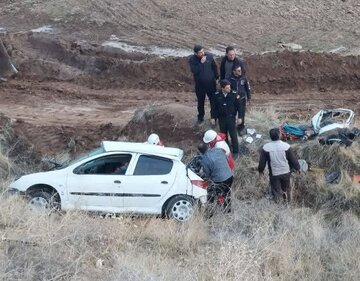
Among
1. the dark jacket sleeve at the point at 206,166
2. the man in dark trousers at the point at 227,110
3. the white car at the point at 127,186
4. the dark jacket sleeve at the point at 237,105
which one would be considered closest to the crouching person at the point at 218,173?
the dark jacket sleeve at the point at 206,166

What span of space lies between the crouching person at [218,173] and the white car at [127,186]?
0.22 meters

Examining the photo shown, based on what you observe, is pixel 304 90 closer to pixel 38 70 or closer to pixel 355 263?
pixel 38 70

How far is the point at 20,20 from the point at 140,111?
41.0ft

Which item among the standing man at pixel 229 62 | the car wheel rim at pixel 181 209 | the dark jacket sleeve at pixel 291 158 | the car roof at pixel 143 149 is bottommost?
the car wheel rim at pixel 181 209

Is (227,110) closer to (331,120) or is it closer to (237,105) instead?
(237,105)

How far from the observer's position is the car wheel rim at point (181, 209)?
12.8 m

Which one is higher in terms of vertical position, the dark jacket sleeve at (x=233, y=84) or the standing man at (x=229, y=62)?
the standing man at (x=229, y=62)

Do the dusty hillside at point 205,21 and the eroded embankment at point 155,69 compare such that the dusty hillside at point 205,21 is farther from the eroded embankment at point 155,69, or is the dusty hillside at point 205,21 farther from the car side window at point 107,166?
the car side window at point 107,166

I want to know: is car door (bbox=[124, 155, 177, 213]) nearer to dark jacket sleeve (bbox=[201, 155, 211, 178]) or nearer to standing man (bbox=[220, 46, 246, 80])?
dark jacket sleeve (bbox=[201, 155, 211, 178])

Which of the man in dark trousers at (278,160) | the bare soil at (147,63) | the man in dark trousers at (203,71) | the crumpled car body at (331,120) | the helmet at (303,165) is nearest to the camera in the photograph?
the man in dark trousers at (278,160)

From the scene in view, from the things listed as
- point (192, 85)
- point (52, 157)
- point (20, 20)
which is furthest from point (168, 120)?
point (20, 20)

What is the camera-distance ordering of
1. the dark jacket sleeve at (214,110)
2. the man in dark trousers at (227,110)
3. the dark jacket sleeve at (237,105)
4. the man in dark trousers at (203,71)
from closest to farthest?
the man in dark trousers at (227,110) → the dark jacket sleeve at (237,105) → the dark jacket sleeve at (214,110) → the man in dark trousers at (203,71)

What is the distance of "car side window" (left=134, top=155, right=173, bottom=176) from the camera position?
13.1 metres

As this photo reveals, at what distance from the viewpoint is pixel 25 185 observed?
13102 mm
